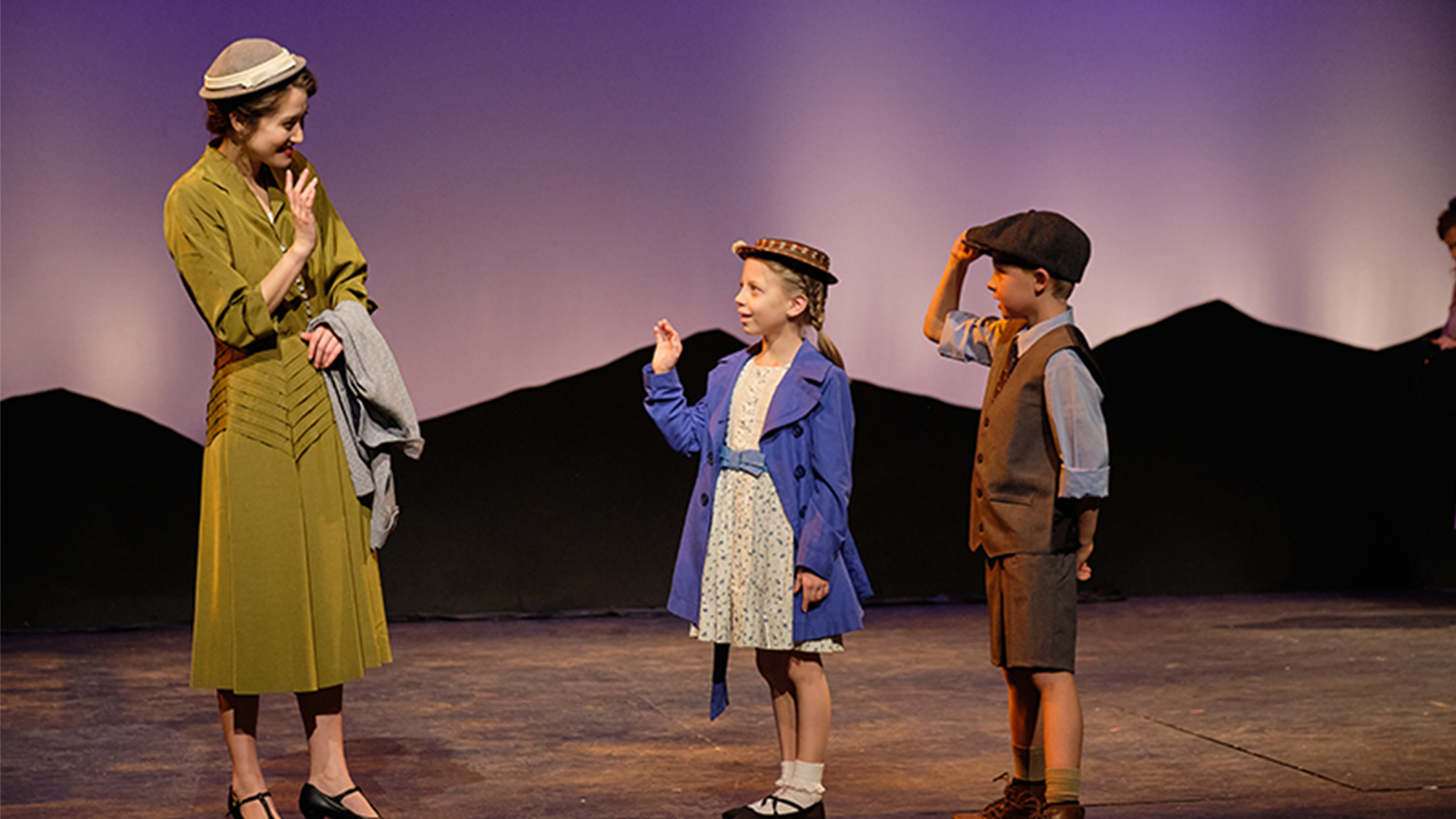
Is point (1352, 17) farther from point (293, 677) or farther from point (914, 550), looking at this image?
point (293, 677)

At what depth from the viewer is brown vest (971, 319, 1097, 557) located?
2.64 metres

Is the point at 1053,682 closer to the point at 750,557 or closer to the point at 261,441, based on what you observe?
the point at 750,557

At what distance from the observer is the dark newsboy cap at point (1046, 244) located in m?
2.69

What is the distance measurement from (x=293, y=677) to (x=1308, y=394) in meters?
5.11

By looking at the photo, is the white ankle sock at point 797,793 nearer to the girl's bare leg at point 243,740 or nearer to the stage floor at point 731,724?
the stage floor at point 731,724

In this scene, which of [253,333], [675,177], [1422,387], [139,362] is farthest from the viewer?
[675,177]

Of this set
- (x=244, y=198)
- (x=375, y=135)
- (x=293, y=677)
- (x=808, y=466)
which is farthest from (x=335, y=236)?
(x=375, y=135)

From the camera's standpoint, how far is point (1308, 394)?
6355mm

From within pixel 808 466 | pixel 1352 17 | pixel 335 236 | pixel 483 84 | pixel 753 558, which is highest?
pixel 1352 17

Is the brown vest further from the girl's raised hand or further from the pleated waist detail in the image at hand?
the pleated waist detail

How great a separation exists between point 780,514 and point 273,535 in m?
0.92

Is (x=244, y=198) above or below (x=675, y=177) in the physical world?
below

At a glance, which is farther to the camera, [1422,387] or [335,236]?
[1422,387]

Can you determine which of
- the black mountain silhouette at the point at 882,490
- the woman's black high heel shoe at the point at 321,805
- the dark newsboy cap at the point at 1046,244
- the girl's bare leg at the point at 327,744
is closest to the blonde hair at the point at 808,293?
the dark newsboy cap at the point at 1046,244
